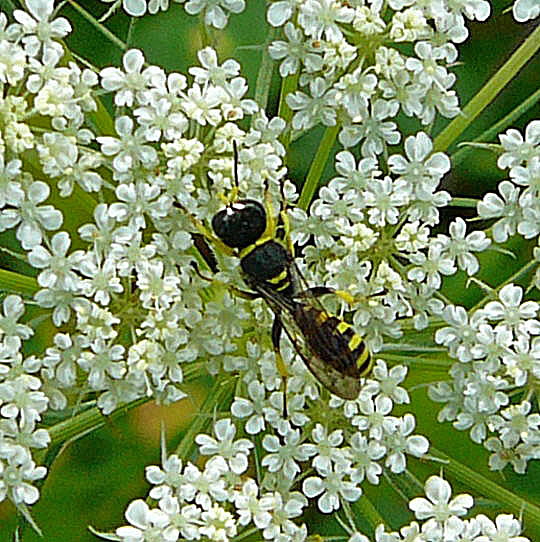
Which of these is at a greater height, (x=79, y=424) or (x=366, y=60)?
(x=366, y=60)

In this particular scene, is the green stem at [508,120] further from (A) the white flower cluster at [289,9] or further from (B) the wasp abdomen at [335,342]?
(B) the wasp abdomen at [335,342]

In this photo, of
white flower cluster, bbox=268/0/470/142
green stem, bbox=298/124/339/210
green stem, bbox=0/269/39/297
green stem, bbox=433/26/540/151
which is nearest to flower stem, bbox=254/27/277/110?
white flower cluster, bbox=268/0/470/142

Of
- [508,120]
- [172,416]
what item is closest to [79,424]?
[172,416]

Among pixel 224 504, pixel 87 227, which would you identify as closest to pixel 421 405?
pixel 224 504

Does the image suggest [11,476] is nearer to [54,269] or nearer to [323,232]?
[54,269]

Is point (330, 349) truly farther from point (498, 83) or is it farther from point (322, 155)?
point (498, 83)

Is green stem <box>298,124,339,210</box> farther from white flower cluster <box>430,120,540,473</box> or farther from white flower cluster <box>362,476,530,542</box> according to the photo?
white flower cluster <box>362,476,530,542</box>
